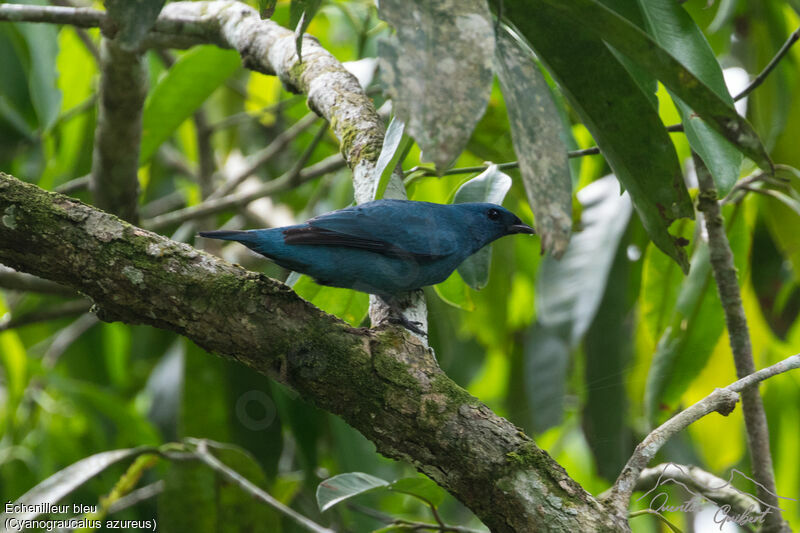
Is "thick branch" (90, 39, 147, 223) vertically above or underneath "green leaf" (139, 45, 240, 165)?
underneath

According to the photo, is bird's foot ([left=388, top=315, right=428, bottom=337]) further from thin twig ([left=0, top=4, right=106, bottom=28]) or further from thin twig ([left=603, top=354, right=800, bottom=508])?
thin twig ([left=0, top=4, right=106, bottom=28])

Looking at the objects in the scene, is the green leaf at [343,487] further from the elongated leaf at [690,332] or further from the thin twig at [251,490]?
the elongated leaf at [690,332]

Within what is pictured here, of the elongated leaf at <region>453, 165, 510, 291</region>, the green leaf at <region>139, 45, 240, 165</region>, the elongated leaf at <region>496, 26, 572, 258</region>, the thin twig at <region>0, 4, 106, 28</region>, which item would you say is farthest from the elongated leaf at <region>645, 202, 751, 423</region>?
the thin twig at <region>0, 4, 106, 28</region>

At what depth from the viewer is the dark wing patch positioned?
3.14 meters

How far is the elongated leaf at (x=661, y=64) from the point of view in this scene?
176 centimetres

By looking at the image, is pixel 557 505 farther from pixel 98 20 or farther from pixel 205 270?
pixel 98 20

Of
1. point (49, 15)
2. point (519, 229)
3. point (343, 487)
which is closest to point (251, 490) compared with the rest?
point (343, 487)

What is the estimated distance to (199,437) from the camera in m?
4.54

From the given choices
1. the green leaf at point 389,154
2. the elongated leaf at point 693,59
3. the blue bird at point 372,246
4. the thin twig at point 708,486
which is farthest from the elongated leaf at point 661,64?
the blue bird at point 372,246

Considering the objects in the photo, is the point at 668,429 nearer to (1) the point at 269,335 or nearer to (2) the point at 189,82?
(1) the point at 269,335

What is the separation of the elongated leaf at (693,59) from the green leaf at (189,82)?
2.78 m

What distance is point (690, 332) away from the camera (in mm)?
3576

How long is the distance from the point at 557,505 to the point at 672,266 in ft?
6.89

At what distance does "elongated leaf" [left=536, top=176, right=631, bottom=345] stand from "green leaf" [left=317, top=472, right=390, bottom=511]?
132 centimetres
